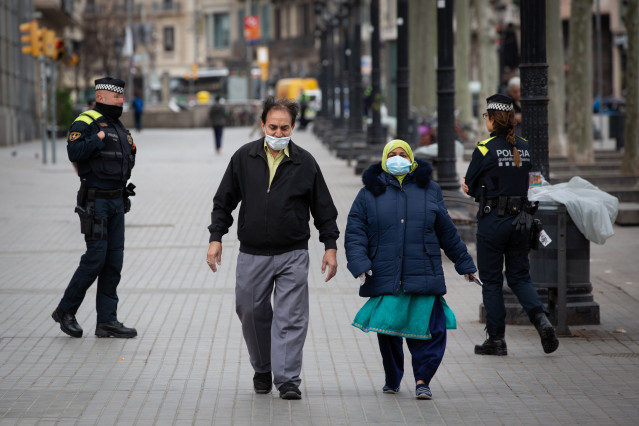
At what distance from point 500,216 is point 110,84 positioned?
2.82 metres

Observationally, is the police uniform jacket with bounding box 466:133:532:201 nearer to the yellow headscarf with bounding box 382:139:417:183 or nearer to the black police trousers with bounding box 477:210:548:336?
the black police trousers with bounding box 477:210:548:336

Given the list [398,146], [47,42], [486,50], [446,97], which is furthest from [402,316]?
[486,50]

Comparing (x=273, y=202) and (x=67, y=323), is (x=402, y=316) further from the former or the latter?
(x=67, y=323)

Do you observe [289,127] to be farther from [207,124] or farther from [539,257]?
[207,124]

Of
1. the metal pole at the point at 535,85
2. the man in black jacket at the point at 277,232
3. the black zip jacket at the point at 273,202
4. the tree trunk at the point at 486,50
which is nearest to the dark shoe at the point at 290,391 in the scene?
the man in black jacket at the point at 277,232

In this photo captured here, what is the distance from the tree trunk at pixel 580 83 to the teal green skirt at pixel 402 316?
59.3ft

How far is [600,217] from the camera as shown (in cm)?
916

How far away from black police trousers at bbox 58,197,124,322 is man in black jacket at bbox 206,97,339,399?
203cm

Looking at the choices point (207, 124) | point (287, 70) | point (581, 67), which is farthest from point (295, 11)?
point (581, 67)

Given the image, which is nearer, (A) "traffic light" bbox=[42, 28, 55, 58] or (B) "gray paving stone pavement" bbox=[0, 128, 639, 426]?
(B) "gray paving stone pavement" bbox=[0, 128, 639, 426]

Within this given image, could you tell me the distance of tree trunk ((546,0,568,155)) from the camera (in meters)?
26.9

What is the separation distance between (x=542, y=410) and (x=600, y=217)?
2.64 metres

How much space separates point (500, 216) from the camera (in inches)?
330

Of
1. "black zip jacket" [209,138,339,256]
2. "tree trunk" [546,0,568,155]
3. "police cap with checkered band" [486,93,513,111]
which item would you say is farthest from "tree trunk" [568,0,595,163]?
"black zip jacket" [209,138,339,256]
